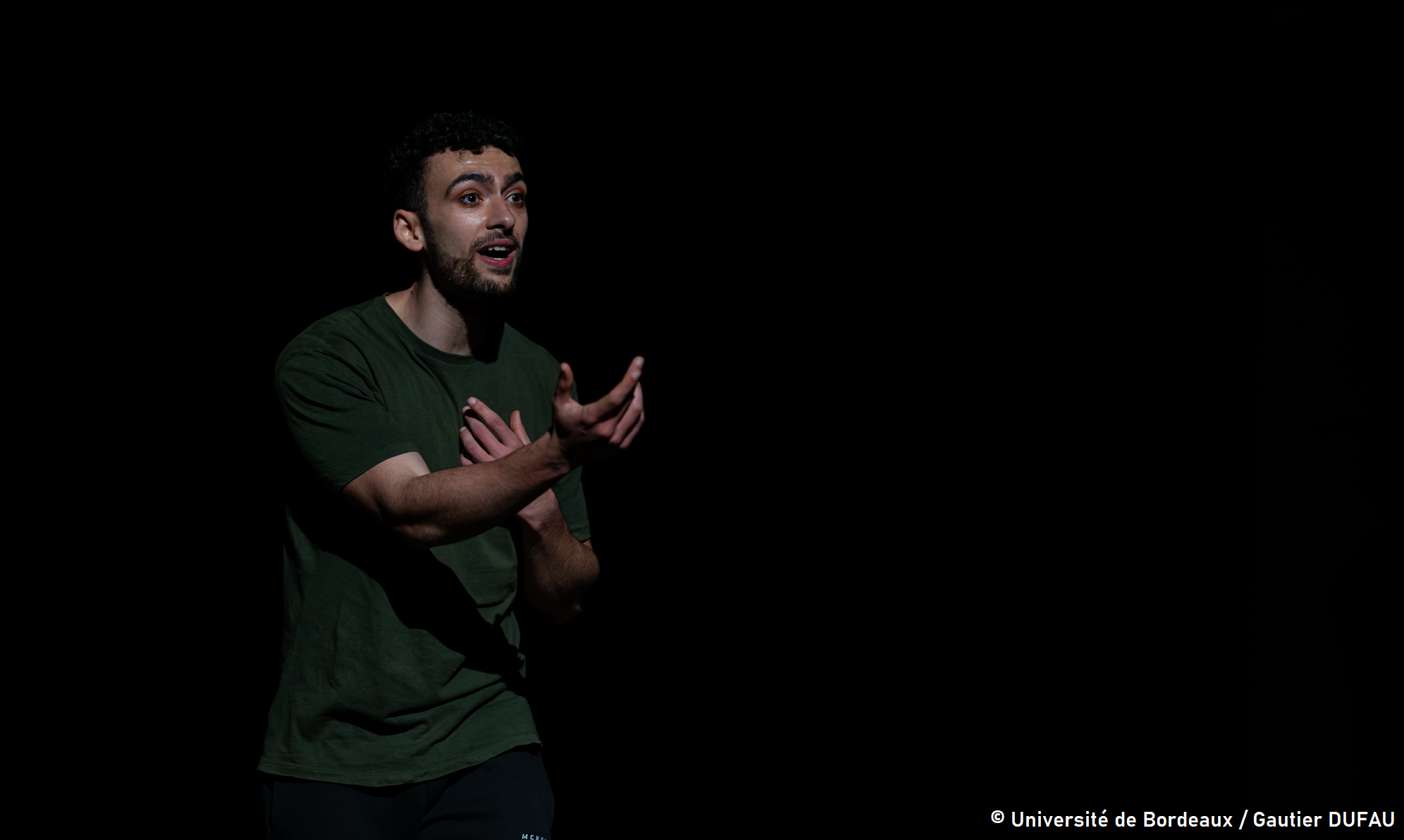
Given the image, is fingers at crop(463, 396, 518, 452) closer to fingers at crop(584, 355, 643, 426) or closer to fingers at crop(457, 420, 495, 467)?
fingers at crop(457, 420, 495, 467)

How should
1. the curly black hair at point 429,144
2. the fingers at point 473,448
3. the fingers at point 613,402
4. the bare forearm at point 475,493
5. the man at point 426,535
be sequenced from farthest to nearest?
the curly black hair at point 429,144 < the fingers at point 473,448 < the man at point 426,535 < the bare forearm at point 475,493 < the fingers at point 613,402

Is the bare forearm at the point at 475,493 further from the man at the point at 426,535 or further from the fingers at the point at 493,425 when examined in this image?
the fingers at the point at 493,425

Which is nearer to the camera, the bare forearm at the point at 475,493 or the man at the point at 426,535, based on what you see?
the bare forearm at the point at 475,493

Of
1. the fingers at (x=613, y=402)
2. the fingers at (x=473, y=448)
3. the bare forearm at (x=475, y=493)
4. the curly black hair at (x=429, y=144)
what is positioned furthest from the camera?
the curly black hair at (x=429, y=144)

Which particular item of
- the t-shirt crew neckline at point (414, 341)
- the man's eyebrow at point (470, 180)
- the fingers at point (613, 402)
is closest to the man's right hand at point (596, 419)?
the fingers at point (613, 402)

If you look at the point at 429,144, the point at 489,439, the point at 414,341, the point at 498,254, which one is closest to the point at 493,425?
the point at 489,439

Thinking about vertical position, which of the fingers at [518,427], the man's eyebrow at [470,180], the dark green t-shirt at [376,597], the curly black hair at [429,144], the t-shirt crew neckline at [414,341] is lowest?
the dark green t-shirt at [376,597]

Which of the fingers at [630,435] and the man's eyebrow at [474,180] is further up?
the man's eyebrow at [474,180]

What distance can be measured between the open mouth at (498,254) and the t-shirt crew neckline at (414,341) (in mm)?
200

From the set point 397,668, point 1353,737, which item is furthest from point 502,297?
point 1353,737

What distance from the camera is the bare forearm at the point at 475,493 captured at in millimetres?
1903

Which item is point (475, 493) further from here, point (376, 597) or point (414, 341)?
point (414, 341)

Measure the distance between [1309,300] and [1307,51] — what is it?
71 centimetres

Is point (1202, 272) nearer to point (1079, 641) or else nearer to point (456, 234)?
point (1079, 641)
